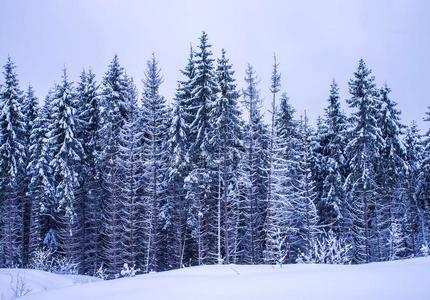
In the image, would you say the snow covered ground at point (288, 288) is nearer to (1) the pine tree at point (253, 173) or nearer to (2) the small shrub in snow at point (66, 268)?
(2) the small shrub in snow at point (66, 268)

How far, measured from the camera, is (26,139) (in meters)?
31.9

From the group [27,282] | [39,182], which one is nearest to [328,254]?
[27,282]

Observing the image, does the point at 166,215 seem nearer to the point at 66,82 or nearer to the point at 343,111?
the point at 66,82

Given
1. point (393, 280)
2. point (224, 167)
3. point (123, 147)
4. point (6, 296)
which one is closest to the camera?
point (393, 280)

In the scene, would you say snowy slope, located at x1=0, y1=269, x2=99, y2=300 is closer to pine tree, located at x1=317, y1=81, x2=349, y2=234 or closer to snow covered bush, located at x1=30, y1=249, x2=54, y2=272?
snow covered bush, located at x1=30, y1=249, x2=54, y2=272

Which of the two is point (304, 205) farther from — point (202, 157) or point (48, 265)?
point (48, 265)

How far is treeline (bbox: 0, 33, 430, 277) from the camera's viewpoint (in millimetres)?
26344

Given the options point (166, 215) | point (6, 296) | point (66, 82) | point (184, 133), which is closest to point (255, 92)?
point (184, 133)

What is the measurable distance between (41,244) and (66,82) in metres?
14.3

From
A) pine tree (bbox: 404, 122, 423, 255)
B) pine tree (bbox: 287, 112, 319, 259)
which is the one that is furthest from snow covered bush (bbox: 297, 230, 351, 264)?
pine tree (bbox: 404, 122, 423, 255)

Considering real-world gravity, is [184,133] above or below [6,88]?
below

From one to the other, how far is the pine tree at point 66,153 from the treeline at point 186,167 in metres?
0.11

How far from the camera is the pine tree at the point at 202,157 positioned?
25.5 metres

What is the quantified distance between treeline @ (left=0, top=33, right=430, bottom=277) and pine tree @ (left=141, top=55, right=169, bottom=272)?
0.47ft
